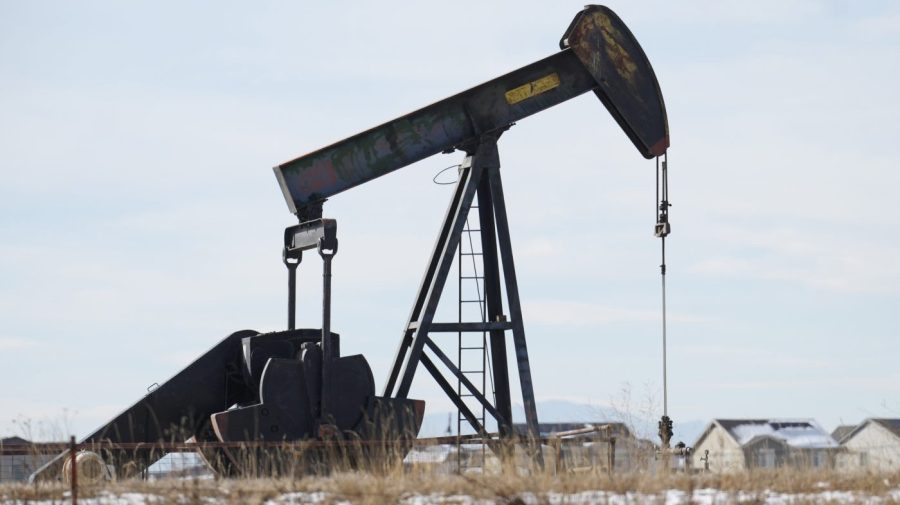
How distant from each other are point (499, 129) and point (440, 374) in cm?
287

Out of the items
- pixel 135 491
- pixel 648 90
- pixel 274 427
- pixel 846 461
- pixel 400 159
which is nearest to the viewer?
pixel 135 491

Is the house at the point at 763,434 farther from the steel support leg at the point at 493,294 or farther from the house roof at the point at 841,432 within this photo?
the steel support leg at the point at 493,294

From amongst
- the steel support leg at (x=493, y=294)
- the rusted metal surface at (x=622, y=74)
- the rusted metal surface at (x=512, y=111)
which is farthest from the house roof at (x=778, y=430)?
the steel support leg at (x=493, y=294)

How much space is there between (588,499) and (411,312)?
5.92 meters

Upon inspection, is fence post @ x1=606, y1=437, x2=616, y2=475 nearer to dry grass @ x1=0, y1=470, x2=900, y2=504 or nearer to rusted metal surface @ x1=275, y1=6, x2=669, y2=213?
dry grass @ x1=0, y1=470, x2=900, y2=504

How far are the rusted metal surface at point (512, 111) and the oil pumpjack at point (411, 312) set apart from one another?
0.01m

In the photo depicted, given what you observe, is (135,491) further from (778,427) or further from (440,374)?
(778,427)

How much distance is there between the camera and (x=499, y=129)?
1600 cm

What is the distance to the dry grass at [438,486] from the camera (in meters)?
10.3

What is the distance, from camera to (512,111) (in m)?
16.0

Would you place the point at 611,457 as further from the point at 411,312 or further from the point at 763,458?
the point at 763,458

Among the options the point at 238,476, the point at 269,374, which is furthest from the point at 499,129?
the point at 238,476

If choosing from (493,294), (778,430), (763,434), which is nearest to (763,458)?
(763,434)

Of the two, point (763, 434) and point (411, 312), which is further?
point (763, 434)
